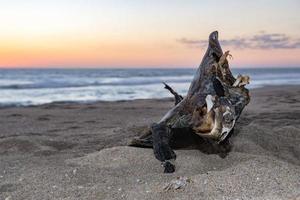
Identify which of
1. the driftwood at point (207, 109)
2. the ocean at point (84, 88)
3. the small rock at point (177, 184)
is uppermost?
the driftwood at point (207, 109)

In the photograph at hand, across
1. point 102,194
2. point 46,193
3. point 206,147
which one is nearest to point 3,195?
point 46,193

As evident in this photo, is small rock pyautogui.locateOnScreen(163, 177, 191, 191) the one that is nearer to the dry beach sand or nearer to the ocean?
the dry beach sand

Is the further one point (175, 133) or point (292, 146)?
point (292, 146)

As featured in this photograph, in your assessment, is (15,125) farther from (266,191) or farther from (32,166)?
(266,191)

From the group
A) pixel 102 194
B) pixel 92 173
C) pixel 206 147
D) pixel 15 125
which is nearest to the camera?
pixel 102 194

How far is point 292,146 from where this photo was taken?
19.2 ft

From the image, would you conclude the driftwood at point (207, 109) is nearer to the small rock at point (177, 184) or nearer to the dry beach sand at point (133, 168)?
the dry beach sand at point (133, 168)

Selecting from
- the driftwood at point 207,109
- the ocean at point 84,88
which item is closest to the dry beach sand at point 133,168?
the driftwood at point 207,109

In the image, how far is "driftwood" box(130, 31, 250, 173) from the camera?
4355mm

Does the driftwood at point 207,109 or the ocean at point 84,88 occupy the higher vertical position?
the driftwood at point 207,109

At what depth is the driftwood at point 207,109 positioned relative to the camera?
436 cm

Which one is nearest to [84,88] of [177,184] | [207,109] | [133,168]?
[133,168]

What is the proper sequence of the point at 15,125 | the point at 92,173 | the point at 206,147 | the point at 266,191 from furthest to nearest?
the point at 15,125
the point at 206,147
the point at 92,173
the point at 266,191

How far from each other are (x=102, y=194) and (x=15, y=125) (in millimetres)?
5839
